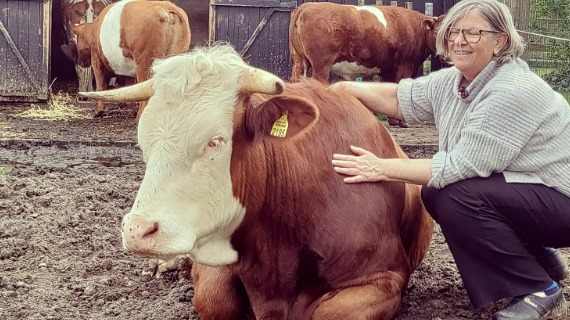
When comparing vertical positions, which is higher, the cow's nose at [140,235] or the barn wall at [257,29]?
the cow's nose at [140,235]

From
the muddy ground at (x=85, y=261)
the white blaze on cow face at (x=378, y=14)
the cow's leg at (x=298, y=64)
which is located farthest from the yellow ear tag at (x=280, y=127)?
the white blaze on cow face at (x=378, y=14)

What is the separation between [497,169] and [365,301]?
0.82 m

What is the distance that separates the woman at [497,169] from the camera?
345 cm

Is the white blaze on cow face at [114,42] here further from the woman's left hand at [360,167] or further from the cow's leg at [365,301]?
the cow's leg at [365,301]

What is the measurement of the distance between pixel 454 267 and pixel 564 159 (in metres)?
1.13

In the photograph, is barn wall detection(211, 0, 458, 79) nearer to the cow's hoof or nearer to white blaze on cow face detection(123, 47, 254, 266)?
the cow's hoof

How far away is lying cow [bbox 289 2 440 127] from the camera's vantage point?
11.4 meters

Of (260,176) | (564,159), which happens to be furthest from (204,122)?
(564,159)

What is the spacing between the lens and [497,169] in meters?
3.51

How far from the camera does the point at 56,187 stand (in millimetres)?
6262

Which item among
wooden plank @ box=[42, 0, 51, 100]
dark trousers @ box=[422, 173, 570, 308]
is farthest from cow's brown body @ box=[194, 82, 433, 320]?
wooden plank @ box=[42, 0, 51, 100]

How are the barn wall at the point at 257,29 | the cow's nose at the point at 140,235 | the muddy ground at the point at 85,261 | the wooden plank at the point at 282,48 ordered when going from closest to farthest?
the cow's nose at the point at 140,235 → the muddy ground at the point at 85,261 → the barn wall at the point at 257,29 → the wooden plank at the point at 282,48

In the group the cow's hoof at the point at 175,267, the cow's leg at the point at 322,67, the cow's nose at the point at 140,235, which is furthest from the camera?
the cow's leg at the point at 322,67

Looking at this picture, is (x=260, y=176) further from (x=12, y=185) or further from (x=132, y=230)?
(x=12, y=185)
